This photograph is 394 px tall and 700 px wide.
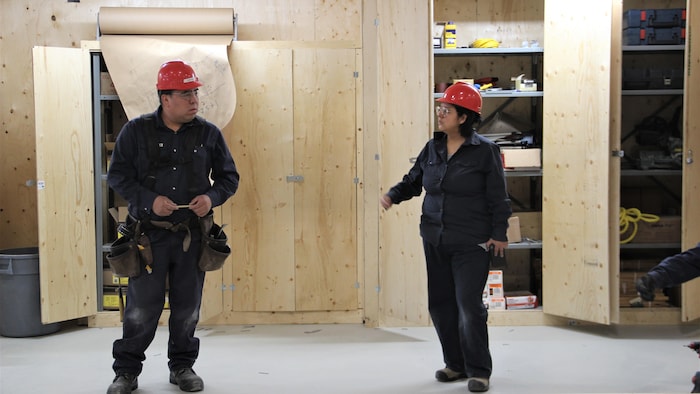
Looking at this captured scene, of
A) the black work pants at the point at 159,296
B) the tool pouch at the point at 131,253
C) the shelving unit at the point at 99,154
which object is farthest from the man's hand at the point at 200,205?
the shelving unit at the point at 99,154

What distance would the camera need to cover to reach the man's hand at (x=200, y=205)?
3807mm

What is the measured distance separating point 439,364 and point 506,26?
2.84m

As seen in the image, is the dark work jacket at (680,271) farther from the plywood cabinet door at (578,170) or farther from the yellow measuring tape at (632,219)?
the yellow measuring tape at (632,219)

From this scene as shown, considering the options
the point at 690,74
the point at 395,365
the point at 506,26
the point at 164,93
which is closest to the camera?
the point at 164,93

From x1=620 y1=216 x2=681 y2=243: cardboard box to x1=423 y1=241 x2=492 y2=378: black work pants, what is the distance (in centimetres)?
229

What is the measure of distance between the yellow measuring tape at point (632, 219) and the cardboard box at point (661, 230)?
0.17 feet

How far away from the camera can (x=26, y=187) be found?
5.84m

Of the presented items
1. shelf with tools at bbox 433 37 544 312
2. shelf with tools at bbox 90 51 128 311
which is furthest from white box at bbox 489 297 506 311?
shelf with tools at bbox 90 51 128 311

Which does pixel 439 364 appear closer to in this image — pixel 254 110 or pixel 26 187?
pixel 254 110

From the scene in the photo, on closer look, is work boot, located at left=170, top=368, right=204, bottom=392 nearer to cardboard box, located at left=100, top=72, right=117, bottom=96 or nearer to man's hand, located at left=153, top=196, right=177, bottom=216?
man's hand, located at left=153, top=196, right=177, bottom=216

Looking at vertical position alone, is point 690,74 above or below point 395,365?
above

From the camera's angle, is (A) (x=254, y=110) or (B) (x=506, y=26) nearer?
(A) (x=254, y=110)

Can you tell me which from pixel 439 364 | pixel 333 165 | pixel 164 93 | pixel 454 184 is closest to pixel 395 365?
pixel 439 364

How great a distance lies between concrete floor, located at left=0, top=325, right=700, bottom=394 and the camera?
163 inches
